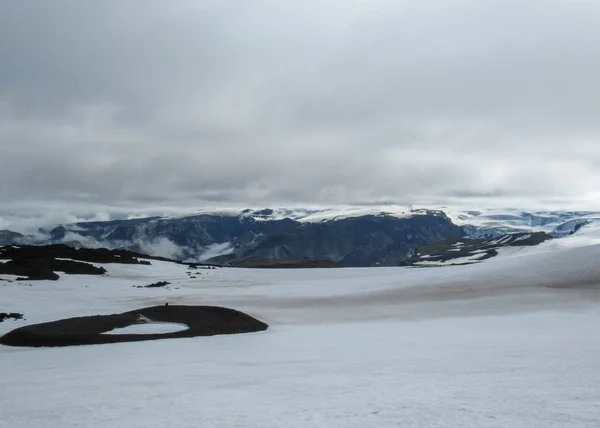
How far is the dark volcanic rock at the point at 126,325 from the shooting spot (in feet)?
84.6

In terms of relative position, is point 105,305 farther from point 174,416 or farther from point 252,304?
point 174,416

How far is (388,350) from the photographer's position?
71.2 ft

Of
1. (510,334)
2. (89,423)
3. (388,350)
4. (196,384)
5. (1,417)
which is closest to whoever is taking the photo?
(89,423)

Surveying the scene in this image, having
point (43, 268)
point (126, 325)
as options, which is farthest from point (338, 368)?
point (43, 268)

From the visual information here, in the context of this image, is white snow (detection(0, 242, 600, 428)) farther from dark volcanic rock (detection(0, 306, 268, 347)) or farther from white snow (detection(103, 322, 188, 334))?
white snow (detection(103, 322, 188, 334))

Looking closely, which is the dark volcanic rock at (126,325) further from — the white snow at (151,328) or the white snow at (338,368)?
the white snow at (338,368)

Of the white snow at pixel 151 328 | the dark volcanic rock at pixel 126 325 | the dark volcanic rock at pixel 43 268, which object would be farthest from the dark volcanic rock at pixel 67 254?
the white snow at pixel 151 328

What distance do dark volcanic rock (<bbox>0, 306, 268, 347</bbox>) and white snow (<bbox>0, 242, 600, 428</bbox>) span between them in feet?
4.93

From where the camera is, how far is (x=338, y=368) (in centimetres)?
1786

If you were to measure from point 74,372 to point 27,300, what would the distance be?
23295mm

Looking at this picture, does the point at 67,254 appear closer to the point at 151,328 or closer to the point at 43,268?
the point at 43,268

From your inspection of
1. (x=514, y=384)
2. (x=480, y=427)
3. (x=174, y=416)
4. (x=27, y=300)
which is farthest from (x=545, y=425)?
(x=27, y=300)

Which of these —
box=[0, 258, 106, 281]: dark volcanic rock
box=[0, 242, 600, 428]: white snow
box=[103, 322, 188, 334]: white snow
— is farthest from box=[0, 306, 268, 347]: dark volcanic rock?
box=[0, 258, 106, 281]: dark volcanic rock

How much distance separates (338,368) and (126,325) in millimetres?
16551
